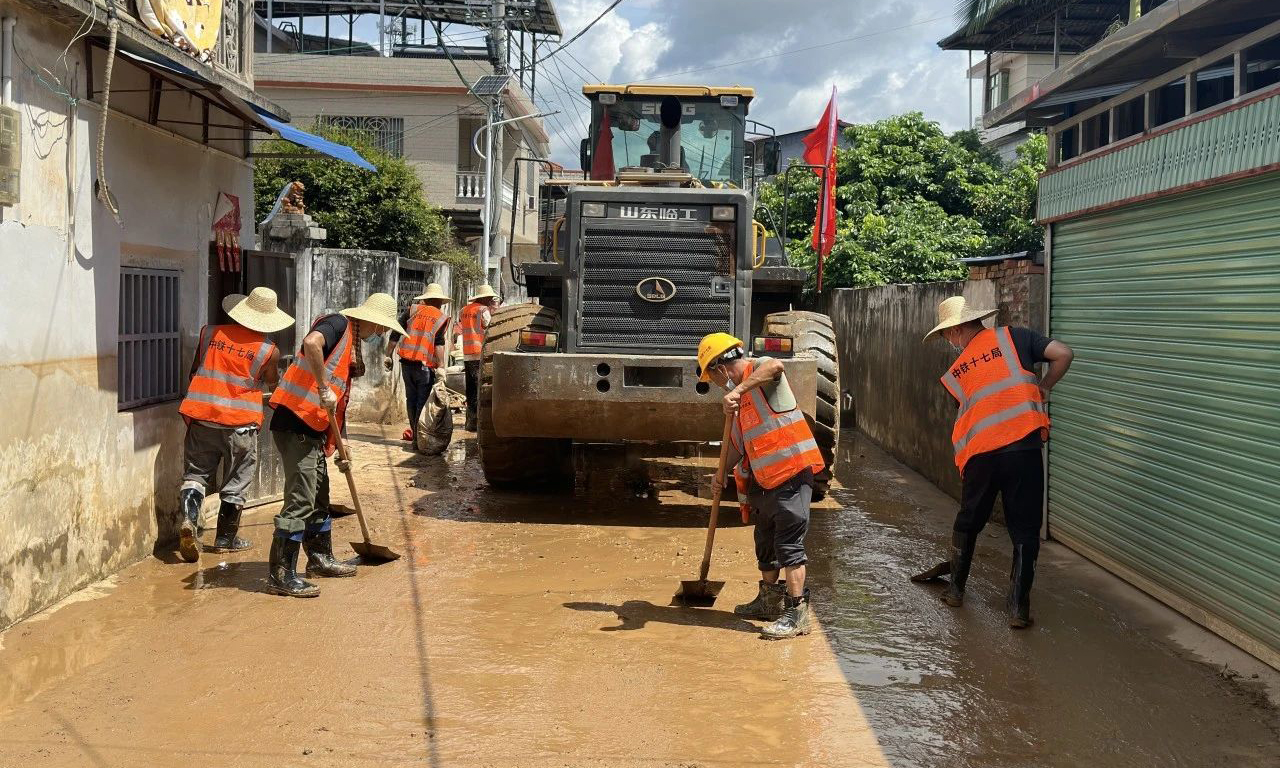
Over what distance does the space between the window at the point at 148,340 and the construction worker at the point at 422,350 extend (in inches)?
135

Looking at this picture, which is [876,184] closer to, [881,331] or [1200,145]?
[881,331]

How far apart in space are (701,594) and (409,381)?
5.86 metres

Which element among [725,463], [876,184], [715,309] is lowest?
[725,463]

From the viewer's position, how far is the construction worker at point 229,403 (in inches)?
285

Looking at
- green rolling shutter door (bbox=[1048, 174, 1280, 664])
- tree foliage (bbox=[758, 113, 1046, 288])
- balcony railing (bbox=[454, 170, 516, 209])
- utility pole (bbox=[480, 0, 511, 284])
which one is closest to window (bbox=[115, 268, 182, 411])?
green rolling shutter door (bbox=[1048, 174, 1280, 664])

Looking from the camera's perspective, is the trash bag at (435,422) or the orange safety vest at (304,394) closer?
the orange safety vest at (304,394)

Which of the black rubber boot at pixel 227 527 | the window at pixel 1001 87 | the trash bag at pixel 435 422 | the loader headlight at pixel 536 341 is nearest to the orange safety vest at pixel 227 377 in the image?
the black rubber boot at pixel 227 527

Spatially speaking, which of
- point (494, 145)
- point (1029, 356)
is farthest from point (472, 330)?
point (494, 145)

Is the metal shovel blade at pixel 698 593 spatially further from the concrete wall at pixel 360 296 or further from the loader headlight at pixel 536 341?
the concrete wall at pixel 360 296

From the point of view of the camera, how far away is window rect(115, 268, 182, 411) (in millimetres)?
7180

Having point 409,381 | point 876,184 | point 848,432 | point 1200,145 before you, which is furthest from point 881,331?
point 876,184

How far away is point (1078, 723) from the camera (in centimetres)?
465

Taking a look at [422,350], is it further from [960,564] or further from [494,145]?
[494,145]

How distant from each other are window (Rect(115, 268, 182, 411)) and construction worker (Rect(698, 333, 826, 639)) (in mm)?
3510
